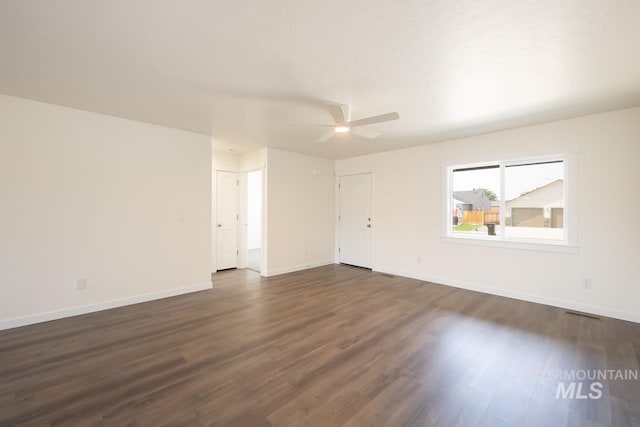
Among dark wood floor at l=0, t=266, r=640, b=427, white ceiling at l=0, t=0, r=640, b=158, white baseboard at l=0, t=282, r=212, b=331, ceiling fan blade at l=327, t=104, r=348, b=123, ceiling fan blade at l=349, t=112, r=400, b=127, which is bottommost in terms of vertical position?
dark wood floor at l=0, t=266, r=640, b=427

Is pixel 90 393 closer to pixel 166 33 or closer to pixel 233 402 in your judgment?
pixel 233 402

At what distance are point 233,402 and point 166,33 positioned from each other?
8.74 feet

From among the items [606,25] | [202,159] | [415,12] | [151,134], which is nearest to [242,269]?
[202,159]

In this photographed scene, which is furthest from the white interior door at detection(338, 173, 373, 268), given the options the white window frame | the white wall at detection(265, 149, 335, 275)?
the white window frame

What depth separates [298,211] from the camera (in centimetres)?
584

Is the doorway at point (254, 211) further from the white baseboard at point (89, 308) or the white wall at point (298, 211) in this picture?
the white baseboard at point (89, 308)

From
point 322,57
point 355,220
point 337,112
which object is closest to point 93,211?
point 337,112

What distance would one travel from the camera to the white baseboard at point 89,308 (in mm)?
3012

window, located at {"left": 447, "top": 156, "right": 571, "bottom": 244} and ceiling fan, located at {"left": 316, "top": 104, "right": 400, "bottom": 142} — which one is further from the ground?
ceiling fan, located at {"left": 316, "top": 104, "right": 400, "bottom": 142}

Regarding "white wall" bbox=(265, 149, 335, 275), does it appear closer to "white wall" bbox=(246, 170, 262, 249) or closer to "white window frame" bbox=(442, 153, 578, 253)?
"white window frame" bbox=(442, 153, 578, 253)

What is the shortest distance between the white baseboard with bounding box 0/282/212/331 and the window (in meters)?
4.71

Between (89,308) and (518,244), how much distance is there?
19.9 ft

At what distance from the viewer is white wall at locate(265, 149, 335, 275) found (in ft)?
17.6

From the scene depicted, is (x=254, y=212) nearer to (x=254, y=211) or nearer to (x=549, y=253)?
(x=254, y=211)
